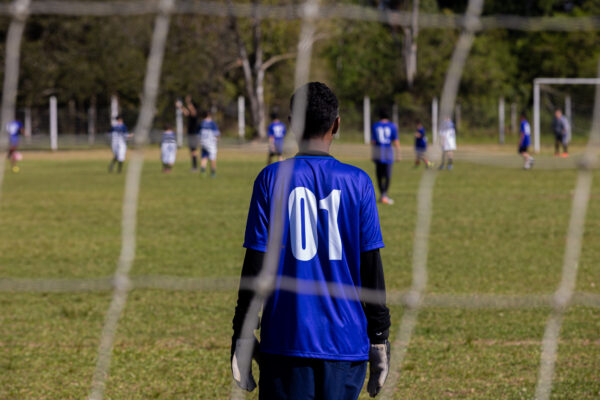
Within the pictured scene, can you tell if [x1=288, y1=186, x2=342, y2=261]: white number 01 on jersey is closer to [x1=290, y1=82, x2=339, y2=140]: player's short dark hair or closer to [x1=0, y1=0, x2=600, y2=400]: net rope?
[x1=0, y1=0, x2=600, y2=400]: net rope

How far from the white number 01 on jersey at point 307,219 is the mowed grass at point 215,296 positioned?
6.78 ft

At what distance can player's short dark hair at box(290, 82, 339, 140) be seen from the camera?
125 inches

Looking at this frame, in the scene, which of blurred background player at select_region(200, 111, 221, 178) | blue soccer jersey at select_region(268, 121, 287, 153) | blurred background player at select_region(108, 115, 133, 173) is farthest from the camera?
blurred background player at select_region(108, 115, 133, 173)

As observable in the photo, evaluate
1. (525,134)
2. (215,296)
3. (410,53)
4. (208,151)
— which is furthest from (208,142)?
(410,53)

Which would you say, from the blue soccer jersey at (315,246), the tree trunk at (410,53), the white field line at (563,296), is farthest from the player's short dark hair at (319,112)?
the tree trunk at (410,53)

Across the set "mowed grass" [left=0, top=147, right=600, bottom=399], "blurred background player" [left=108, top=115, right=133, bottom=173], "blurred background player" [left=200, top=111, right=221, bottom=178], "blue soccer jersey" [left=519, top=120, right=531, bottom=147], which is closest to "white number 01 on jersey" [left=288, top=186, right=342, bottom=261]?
"mowed grass" [left=0, top=147, right=600, bottom=399]

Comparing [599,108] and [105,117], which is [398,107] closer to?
[599,108]

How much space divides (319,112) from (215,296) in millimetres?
4704

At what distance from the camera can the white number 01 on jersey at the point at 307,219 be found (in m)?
3.13

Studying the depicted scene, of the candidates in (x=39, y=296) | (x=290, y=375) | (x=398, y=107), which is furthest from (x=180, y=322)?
(x=398, y=107)

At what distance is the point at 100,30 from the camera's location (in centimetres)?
2939

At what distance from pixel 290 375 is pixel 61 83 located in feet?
99.4

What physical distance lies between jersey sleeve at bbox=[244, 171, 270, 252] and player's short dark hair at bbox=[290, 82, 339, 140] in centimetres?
24

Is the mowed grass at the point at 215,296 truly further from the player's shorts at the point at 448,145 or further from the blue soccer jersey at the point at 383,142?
the player's shorts at the point at 448,145
